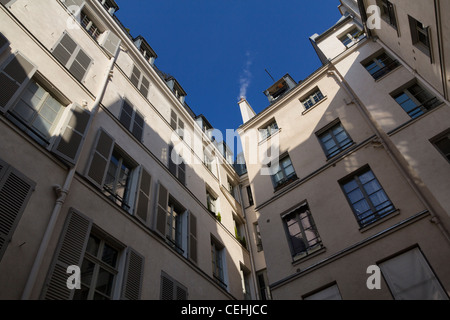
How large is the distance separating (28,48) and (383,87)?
33.1ft

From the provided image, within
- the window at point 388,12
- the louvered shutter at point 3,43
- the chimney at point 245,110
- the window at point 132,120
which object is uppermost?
the chimney at point 245,110

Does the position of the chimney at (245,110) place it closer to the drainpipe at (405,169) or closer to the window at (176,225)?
the drainpipe at (405,169)

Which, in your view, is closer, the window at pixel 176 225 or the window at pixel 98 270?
the window at pixel 98 270

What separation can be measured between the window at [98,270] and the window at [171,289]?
4.44ft

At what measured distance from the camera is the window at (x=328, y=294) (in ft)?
27.1

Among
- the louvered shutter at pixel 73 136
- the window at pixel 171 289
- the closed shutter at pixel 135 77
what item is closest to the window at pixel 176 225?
the window at pixel 171 289

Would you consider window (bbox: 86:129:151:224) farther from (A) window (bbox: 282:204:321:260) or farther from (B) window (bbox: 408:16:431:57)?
(B) window (bbox: 408:16:431:57)

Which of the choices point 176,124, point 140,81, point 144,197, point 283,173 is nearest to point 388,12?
point 283,173

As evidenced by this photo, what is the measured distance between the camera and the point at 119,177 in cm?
918

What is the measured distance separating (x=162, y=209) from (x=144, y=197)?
2.36ft

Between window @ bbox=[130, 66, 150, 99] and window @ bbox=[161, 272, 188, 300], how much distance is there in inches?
284

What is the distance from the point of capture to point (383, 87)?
1076cm
